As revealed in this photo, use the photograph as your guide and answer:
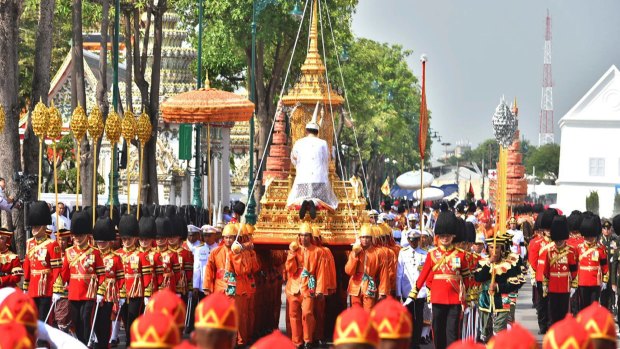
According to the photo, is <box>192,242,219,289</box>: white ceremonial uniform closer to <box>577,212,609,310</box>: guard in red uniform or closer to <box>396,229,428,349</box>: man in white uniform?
<box>396,229,428,349</box>: man in white uniform

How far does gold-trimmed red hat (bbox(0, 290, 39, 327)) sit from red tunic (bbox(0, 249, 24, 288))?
25.9 feet

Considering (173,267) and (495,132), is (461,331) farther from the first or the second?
(495,132)

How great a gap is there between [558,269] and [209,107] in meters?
7.23

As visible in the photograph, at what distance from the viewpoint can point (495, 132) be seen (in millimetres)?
47188

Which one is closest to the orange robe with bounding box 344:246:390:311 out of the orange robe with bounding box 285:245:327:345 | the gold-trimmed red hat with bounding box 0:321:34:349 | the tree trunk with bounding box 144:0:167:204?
the orange robe with bounding box 285:245:327:345

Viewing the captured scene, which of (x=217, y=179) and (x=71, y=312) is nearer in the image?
(x=71, y=312)

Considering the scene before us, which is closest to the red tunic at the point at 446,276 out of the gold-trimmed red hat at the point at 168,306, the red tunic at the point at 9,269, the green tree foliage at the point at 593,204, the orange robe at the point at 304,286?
the orange robe at the point at 304,286

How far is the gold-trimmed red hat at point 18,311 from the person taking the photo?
9.94m

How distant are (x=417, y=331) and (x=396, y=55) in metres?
68.6

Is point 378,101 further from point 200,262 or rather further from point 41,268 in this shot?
point 41,268

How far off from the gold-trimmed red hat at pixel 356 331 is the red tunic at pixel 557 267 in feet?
44.1

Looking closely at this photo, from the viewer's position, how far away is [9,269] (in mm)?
18031

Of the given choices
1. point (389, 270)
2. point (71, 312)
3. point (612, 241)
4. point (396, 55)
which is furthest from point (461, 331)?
point (396, 55)

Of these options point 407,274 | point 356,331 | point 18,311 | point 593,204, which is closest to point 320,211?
point 407,274
